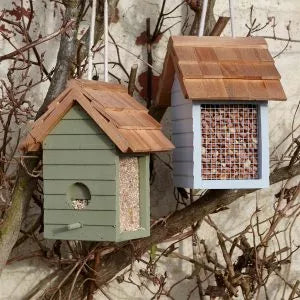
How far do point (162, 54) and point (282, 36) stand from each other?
539 millimetres

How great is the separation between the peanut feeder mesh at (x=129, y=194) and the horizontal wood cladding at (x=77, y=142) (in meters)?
0.09

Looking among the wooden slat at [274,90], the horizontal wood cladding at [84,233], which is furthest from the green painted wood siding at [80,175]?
the wooden slat at [274,90]

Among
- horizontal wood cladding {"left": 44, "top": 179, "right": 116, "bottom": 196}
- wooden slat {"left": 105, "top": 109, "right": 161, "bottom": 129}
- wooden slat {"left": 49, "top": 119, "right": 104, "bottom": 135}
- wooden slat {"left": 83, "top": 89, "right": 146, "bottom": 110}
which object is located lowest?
horizontal wood cladding {"left": 44, "top": 179, "right": 116, "bottom": 196}

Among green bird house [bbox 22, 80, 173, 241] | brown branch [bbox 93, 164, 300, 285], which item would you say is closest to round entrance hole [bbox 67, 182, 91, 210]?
green bird house [bbox 22, 80, 173, 241]

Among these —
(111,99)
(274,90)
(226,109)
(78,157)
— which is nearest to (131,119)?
(111,99)

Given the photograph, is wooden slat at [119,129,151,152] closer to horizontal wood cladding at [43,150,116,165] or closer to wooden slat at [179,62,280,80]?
horizontal wood cladding at [43,150,116,165]

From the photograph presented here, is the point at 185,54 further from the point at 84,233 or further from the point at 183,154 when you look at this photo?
the point at 84,233

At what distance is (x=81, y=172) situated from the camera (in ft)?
6.76

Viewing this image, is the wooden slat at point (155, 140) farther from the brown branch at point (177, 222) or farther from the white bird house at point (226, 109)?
the brown branch at point (177, 222)

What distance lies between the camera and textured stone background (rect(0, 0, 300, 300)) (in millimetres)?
2885

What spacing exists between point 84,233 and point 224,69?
66 cm

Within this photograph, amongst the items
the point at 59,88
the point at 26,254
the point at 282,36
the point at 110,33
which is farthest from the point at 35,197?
the point at 282,36

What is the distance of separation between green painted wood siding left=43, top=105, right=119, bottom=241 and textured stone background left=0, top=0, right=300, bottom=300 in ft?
2.55

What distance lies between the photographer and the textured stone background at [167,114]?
2885mm
